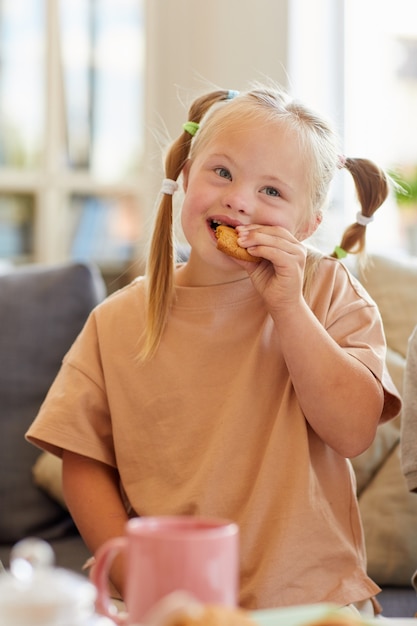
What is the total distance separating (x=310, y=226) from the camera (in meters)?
1.34

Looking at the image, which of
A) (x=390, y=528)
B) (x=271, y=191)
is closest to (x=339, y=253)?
(x=271, y=191)

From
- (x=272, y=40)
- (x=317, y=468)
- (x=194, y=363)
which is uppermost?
(x=272, y=40)

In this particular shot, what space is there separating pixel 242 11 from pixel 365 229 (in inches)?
79.4

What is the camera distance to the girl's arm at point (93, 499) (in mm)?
1293

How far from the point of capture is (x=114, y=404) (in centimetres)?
133

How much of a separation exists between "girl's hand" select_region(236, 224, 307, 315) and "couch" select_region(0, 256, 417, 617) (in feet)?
1.80

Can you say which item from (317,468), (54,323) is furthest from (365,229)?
(54,323)

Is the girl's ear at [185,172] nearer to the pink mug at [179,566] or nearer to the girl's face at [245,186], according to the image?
the girl's face at [245,186]

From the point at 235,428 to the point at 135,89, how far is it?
2.45 metres

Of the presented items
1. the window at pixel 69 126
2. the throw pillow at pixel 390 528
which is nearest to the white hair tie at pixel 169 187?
the throw pillow at pixel 390 528

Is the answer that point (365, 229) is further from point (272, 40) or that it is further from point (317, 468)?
point (272, 40)

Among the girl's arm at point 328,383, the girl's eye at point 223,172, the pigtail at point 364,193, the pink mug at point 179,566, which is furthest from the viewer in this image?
the pigtail at point 364,193

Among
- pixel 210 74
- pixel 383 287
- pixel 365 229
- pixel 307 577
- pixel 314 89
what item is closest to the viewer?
pixel 307 577

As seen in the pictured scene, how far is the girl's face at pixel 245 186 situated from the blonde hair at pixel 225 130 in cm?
2
